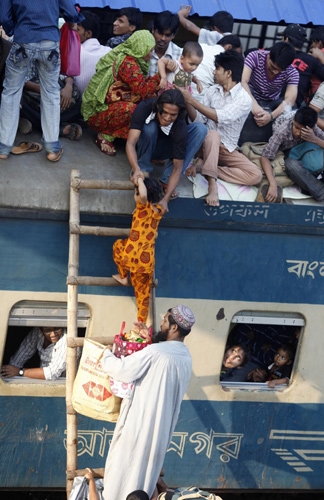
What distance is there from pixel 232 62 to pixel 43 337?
9.18 ft

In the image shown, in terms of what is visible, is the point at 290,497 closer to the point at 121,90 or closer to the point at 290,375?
the point at 290,375

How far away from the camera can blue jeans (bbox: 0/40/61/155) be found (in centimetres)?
589

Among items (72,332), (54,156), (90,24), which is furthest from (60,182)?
(90,24)

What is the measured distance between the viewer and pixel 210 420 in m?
6.57

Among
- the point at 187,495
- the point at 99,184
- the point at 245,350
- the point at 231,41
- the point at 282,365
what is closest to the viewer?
the point at 187,495

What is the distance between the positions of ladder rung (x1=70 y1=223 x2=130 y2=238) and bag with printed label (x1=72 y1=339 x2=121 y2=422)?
857mm

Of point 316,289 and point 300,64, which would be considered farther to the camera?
point 300,64

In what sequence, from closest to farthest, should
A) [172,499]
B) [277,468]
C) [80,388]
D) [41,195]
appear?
[172,499]
[80,388]
[41,195]
[277,468]

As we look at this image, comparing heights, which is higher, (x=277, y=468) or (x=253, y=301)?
(x=253, y=301)

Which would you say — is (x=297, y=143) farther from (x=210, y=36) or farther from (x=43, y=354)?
(x=43, y=354)

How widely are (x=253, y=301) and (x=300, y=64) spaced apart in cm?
286

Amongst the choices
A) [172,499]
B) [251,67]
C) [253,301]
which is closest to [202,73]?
[251,67]

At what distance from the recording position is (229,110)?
255 inches

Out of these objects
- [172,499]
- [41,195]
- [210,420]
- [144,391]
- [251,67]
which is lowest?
[210,420]
